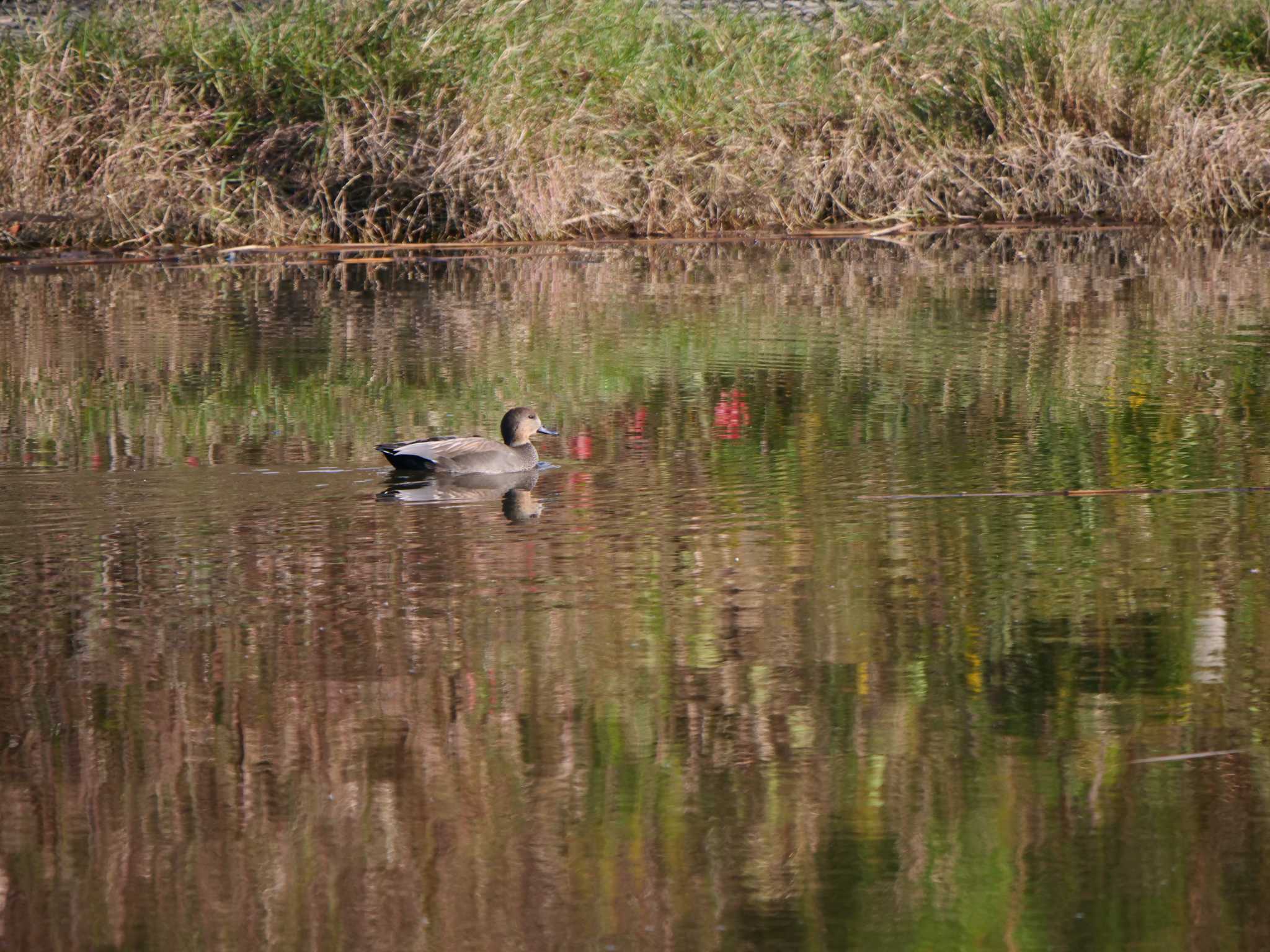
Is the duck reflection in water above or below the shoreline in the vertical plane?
below

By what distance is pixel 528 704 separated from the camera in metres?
5.48

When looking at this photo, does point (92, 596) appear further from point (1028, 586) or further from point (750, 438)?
point (750, 438)

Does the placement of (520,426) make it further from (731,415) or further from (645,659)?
(645,659)

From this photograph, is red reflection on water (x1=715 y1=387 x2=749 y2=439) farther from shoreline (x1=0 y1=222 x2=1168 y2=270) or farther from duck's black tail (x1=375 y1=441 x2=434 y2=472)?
shoreline (x1=0 y1=222 x2=1168 y2=270)

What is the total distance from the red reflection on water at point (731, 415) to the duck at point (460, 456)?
1053mm

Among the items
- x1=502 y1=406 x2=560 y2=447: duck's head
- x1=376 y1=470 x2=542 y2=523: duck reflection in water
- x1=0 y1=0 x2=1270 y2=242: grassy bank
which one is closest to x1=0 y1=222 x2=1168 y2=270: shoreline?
x1=0 y1=0 x2=1270 y2=242: grassy bank

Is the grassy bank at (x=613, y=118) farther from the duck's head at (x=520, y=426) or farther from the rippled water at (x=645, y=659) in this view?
the duck's head at (x=520, y=426)

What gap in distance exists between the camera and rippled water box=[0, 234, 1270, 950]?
4.31 metres

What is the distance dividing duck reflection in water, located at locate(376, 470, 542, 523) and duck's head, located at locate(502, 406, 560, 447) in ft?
0.73

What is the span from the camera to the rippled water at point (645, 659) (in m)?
4.31

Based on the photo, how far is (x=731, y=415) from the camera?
33.5 feet

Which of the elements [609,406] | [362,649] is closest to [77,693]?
[362,649]

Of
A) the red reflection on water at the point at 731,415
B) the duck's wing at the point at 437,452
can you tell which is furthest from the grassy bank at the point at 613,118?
the duck's wing at the point at 437,452

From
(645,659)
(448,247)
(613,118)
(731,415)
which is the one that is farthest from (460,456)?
(613,118)
